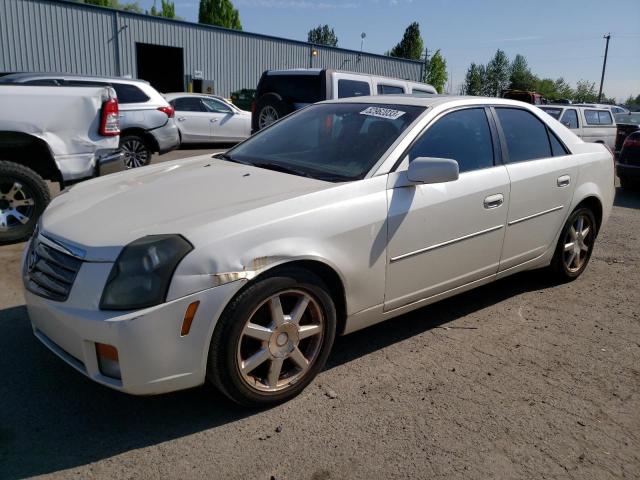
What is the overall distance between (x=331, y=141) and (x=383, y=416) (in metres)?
1.81

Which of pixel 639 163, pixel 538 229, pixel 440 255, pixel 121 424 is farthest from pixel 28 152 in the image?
pixel 639 163

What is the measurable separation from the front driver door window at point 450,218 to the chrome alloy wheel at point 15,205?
388 centimetres

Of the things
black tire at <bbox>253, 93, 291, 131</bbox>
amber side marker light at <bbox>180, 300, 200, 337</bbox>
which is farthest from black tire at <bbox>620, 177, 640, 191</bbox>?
amber side marker light at <bbox>180, 300, 200, 337</bbox>

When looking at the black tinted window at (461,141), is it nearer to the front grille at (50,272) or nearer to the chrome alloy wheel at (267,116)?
the front grille at (50,272)

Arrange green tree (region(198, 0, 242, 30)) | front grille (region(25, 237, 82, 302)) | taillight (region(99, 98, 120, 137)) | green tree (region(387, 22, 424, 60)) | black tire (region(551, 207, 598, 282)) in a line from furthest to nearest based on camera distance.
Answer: green tree (region(387, 22, 424, 60))
green tree (region(198, 0, 242, 30))
taillight (region(99, 98, 120, 137))
black tire (region(551, 207, 598, 282))
front grille (region(25, 237, 82, 302))

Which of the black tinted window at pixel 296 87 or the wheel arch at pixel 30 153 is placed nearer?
the wheel arch at pixel 30 153

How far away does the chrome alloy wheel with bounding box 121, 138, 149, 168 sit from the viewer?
386 inches

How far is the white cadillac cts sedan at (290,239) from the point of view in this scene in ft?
8.14

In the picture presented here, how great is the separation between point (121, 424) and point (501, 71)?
106 meters

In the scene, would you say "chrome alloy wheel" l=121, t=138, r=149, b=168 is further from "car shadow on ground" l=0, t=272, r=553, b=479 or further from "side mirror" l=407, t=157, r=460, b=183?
"side mirror" l=407, t=157, r=460, b=183

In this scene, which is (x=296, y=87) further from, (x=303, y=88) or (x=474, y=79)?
(x=474, y=79)

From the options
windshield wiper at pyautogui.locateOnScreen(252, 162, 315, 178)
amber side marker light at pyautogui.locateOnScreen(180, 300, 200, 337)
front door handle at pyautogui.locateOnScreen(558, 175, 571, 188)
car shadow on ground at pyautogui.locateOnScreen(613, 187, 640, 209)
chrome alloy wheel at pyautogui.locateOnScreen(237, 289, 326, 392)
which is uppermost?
windshield wiper at pyautogui.locateOnScreen(252, 162, 315, 178)

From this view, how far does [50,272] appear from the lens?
2.71 meters

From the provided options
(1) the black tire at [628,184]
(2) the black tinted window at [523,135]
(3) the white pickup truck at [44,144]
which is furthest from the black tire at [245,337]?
(1) the black tire at [628,184]
